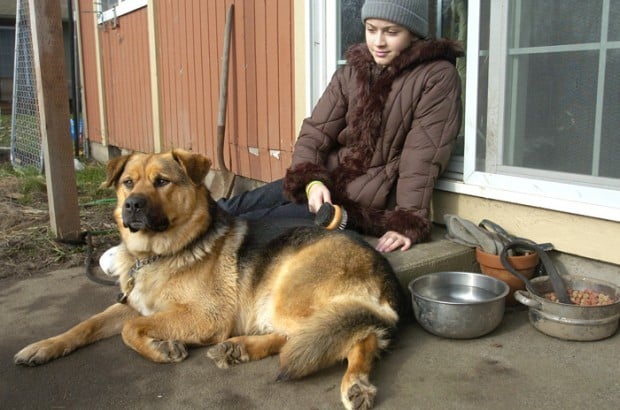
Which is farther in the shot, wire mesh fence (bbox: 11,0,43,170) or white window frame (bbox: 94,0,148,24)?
wire mesh fence (bbox: 11,0,43,170)

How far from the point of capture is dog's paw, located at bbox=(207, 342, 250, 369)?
8.62ft

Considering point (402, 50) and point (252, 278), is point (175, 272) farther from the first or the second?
point (402, 50)

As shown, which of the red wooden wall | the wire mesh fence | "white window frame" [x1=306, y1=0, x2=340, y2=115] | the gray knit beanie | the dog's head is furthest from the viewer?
the wire mesh fence

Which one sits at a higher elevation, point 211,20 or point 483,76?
point 211,20

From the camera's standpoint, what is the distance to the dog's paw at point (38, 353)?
2.65 meters

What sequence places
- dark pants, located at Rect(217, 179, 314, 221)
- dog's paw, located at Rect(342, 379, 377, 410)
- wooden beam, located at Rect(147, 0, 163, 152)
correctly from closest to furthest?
dog's paw, located at Rect(342, 379, 377, 410)
dark pants, located at Rect(217, 179, 314, 221)
wooden beam, located at Rect(147, 0, 163, 152)

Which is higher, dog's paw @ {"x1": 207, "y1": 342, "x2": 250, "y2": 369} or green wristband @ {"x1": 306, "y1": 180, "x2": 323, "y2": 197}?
green wristband @ {"x1": 306, "y1": 180, "x2": 323, "y2": 197}

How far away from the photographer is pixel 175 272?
116 inches

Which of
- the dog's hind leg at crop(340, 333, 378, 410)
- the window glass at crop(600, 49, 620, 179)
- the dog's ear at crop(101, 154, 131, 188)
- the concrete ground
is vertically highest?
the window glass at crop(600, 49, 620, 179)

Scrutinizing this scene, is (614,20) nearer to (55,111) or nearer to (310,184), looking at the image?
(310,184)

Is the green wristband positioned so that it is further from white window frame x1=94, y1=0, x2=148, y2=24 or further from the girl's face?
white window frame x1=94, y1=0, x2=148, y2=24

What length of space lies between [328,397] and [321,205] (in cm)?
142

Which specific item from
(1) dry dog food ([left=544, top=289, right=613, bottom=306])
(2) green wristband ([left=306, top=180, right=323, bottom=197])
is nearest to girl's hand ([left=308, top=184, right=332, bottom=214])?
(2) green wristband ([left=306, top=180, right=323, bottom=197])

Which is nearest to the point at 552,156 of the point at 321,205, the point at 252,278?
the point at 321,205
